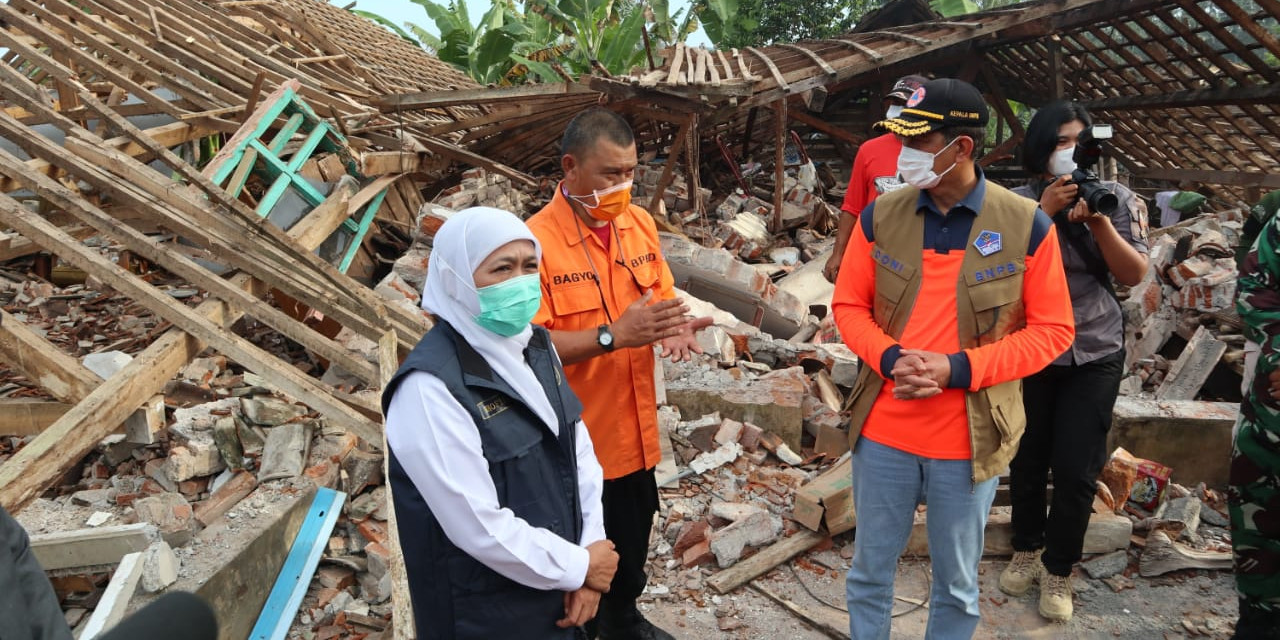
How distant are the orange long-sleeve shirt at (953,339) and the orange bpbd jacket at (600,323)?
74 cm

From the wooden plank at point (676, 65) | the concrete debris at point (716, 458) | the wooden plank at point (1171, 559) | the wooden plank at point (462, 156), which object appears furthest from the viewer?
the wooden plank at point (462, 156)

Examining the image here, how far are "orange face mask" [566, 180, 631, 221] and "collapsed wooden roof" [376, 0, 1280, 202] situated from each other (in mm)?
4681

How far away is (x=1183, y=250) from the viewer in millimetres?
Answer: 6754

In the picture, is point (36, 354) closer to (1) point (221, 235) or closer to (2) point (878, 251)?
(1) point (221, 235)

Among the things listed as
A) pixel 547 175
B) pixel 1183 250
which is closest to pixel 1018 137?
pixel 1183 250

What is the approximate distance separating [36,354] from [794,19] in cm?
1872

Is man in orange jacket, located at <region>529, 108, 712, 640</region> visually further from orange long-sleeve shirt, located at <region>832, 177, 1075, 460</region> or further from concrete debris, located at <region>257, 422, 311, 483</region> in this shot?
concrete debris, located at <region>257, 422, 311, 483</region>

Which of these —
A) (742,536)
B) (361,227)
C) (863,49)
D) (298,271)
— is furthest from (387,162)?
(863,49)

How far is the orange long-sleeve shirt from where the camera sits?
2.28 metres

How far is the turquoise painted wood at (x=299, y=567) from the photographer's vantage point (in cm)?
334

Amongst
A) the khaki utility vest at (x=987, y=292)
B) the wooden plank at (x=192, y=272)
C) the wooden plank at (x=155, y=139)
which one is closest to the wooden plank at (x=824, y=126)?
the wooden plank at (x=155, y=139)

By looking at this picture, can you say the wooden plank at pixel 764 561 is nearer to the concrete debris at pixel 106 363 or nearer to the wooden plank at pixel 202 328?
the wooden plank at pixel 202 328

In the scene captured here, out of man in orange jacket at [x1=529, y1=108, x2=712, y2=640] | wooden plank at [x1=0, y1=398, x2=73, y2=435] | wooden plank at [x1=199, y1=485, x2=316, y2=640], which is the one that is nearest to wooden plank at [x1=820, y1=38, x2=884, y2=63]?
man in orange jacket at [x1=529, y1=108, x2=712, y2=640]

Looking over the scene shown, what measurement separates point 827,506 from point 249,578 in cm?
267
